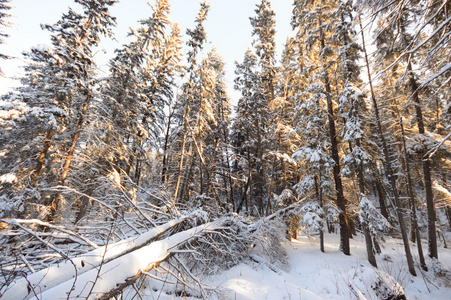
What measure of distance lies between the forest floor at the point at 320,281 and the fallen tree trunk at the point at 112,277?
25.9 inches

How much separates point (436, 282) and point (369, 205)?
3.94 m

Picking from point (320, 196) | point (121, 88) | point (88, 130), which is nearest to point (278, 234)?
point (320, 196)

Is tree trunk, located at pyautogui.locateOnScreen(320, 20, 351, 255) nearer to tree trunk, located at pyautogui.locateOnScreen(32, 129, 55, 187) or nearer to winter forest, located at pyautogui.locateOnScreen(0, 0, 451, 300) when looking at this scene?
winter forest, located at pyautogui.locateOnScreen(0, 0, 451, 300)

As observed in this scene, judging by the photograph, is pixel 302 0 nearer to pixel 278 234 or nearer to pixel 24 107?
pixel 278 234

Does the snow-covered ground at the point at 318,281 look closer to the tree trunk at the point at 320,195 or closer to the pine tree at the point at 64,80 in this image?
the tree trunk at the point at 320,195

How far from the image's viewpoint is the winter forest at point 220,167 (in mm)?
3227

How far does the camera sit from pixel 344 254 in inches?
395

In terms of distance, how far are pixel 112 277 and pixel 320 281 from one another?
7213 mm

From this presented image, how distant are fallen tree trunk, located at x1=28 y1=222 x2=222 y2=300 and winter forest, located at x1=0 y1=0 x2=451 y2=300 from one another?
20 millimetres

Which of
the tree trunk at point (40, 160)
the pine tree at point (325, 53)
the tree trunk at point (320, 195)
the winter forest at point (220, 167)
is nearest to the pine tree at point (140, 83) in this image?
the winter forest at point (220, 167)

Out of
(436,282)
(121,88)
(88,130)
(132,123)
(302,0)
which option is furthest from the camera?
(132,123)

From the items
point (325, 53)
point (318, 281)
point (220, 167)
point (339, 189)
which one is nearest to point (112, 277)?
point (318, 281)

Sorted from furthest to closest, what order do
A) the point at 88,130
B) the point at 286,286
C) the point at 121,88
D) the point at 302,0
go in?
the point at 121,88
the point at 302,0
the point at 88,130
the point at 286,286

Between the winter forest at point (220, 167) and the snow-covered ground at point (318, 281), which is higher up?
the winter forest at point (220, 167)
